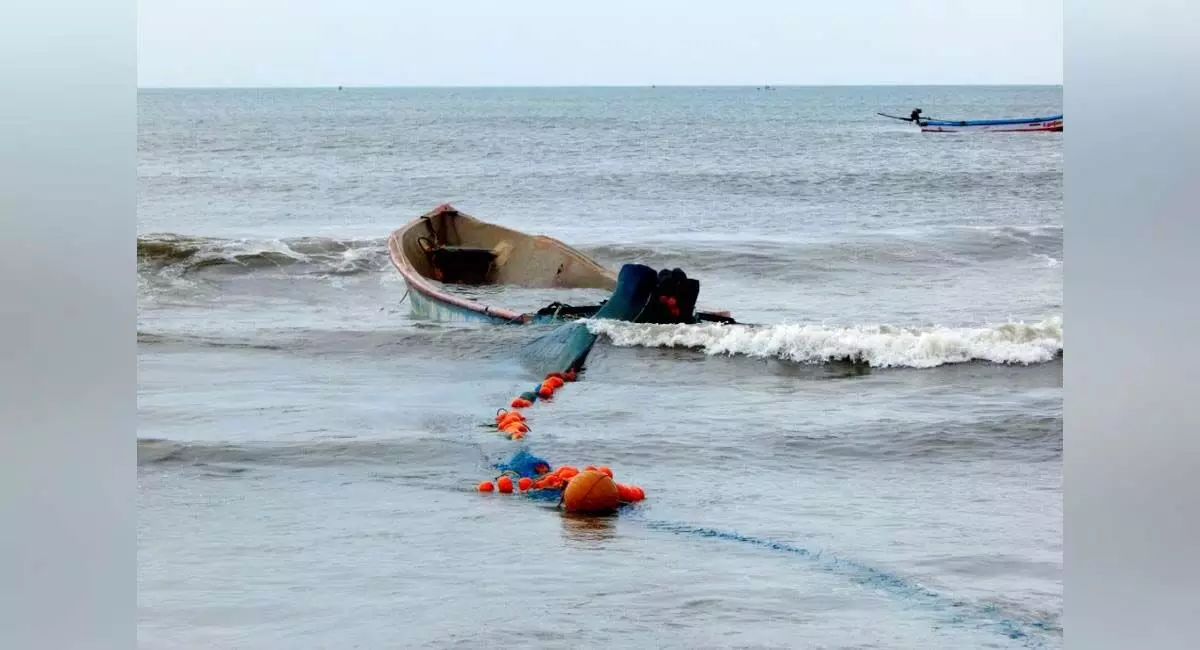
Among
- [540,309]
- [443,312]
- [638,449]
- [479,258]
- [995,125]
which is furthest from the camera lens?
[995,125]

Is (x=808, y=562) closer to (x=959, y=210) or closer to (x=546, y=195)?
(x=959, y=210)

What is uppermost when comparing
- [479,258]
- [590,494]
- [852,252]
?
[852,252]

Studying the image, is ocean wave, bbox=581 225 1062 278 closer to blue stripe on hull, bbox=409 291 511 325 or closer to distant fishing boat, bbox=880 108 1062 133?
blue stripe on hull, bbox=409 291 511 325

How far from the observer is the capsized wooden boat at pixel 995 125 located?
4491 centimetres

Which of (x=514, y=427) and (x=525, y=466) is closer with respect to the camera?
(x=525, y=466)

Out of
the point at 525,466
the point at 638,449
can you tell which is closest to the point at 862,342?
the point at 638,449

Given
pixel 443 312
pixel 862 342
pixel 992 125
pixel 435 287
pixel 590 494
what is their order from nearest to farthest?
pixel 590 494, pixel 862 342, pixel 443 312, pixel 435 287, pixel 992 125

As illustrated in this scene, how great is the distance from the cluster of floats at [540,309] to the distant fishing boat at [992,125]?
108 feet

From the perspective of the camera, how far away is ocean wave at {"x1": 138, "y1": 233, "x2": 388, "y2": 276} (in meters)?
16.9

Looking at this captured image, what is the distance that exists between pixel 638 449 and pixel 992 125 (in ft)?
143

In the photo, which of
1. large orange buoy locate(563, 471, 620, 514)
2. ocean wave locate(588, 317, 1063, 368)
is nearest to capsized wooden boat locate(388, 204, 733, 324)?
ocean wave locate(588, 317, 1063, 368)

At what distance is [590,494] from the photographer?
5.96 metres

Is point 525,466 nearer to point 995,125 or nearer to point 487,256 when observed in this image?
point 487,256

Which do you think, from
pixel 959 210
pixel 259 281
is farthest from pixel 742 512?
pixel 959 210
